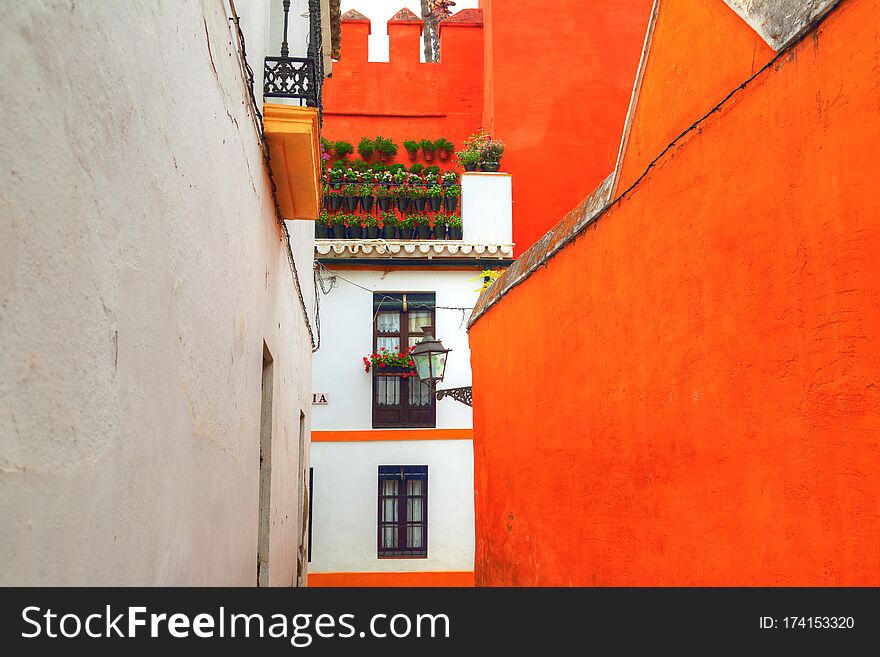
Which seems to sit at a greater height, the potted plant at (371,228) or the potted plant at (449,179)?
the potted plant at (449,179)

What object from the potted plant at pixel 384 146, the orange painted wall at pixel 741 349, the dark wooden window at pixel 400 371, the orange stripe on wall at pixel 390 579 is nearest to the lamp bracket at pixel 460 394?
the dark wooden window at pixel 400 371

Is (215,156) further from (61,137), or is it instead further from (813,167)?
(813,167)

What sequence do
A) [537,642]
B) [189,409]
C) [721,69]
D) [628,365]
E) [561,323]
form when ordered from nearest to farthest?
[537,642], [189,409], [721,69], [628,365], [561,323]

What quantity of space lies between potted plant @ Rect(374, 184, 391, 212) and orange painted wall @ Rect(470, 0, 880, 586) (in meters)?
10.5

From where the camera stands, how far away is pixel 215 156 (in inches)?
131

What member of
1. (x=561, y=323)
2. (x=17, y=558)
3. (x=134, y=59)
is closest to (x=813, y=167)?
(x=134, y=59)

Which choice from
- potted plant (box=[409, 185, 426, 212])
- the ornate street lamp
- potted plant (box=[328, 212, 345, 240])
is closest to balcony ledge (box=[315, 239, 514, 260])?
potted plant (box=[328, 212, 345, 240])

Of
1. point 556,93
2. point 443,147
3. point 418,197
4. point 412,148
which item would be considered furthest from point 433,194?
point 556,93

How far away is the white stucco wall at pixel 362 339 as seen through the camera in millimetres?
14453

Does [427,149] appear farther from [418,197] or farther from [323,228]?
[323,228]

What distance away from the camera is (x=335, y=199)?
1530 cm

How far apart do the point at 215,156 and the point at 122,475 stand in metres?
1.56

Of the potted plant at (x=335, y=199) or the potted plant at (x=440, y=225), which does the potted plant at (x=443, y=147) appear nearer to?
the potted plant at (x=440, y=225)

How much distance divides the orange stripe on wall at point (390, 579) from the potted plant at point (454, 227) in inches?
210
